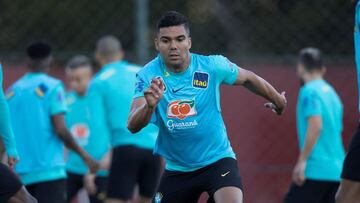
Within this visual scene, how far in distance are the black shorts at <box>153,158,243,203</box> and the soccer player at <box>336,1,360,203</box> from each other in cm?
83

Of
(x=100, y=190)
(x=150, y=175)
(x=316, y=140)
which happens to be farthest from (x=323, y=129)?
(x=100, y=190)

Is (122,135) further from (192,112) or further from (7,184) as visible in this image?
(192,112)

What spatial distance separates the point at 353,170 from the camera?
26.6 ft

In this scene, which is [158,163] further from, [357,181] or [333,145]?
[357,181]

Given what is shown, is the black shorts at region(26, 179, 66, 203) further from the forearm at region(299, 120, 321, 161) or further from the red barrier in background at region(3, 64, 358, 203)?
the red barrier in background at region(3, 64, 358, 203)

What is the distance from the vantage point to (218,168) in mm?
8227

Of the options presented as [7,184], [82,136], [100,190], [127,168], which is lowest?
[100,190]

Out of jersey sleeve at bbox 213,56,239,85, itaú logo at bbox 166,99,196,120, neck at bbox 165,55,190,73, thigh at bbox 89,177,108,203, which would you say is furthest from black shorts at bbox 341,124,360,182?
thigh at bbox 89,177,108,203

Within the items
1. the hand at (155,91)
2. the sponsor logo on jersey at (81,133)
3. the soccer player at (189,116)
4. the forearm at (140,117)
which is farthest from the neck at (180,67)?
the sponsor logo on jersey at (81,133)

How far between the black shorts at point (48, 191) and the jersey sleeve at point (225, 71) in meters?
2.78

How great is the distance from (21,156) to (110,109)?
6.16 ft

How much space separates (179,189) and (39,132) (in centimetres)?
261

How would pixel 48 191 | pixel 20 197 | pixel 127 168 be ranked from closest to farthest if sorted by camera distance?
pixel 20 197
pixel 48 191
pixel 127 168

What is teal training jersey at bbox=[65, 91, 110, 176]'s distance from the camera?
12773mm
